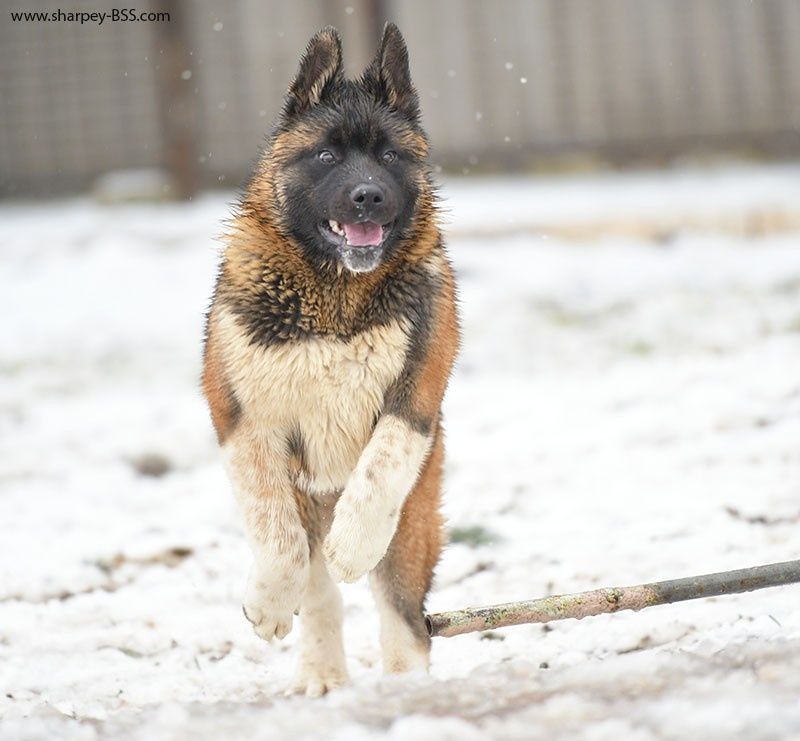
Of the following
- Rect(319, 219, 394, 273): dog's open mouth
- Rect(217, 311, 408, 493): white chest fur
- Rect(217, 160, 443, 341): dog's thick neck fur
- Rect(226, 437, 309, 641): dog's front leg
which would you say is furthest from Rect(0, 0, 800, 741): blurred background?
Rect(319, 219, 394, 273): dog's open mouth

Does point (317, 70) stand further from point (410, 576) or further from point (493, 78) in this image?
point (493, 78)

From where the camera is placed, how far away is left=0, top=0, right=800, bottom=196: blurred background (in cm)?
1105

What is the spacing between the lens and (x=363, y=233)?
3381 mm

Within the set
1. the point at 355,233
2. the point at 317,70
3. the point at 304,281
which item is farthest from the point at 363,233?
the point at 317,70

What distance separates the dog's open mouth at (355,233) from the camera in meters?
3.37

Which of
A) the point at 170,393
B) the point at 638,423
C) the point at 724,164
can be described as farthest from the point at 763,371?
the point at 724,164

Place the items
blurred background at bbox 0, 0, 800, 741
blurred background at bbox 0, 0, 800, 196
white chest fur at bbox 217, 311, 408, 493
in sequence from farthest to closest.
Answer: blurred background at bbox 0, 0, 800, 196 < white chest fur at bbox 217, 311, 408, 493 < blurred background at bbox 0, 0, 800, 741

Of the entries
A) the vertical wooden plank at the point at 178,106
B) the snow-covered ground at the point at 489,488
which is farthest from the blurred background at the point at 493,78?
the snow-covered ground at the point at 489,488

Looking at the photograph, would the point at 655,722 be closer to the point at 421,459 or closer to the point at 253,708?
the point at 253,708

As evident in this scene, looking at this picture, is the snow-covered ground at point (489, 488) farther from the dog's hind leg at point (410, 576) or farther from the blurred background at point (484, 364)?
the dog's hind leg at point (410, 576)

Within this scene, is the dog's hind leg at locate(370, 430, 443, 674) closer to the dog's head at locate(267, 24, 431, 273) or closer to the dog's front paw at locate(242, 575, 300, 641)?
the dog's front paw at locate(242, 575, 300, 641)

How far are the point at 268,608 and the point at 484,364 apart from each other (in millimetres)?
4094

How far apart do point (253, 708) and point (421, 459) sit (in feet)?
3.03

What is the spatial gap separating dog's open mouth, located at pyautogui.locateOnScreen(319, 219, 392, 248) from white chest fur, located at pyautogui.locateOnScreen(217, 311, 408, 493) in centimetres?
24
